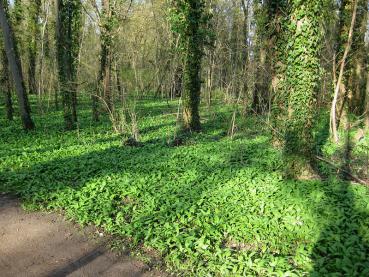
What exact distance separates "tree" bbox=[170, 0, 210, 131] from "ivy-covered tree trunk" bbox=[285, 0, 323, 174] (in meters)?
5.87

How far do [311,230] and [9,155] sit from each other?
32.7 feet

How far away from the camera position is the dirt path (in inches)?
217

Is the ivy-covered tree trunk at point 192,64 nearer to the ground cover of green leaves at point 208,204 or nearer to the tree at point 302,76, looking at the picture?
the ground cover of green leaves at point 208,204

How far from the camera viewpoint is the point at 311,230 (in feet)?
20.4

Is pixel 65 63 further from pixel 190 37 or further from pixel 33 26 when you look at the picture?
pixel 33 26

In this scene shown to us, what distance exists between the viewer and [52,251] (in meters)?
6.10

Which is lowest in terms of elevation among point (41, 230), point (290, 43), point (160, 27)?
point (41, 230)

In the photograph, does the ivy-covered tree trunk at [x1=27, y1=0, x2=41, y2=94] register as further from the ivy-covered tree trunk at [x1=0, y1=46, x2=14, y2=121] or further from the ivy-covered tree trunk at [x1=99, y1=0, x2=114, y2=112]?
the ivy-covered tree trunk at [x1=99, y1=0, x2=114, y2=112]

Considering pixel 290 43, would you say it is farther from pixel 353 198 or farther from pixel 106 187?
pixel 106 187

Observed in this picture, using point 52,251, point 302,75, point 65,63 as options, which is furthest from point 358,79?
point 52,251

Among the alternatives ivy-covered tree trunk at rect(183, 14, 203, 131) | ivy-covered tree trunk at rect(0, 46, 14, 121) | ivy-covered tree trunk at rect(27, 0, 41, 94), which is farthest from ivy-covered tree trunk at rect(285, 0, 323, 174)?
ivy-covered tree trunk at rect(27, 0, 41, 94)

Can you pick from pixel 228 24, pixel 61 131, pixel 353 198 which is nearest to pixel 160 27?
pixel 228 24

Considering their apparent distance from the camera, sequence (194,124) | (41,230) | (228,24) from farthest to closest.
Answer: (228,24), (194,124), (41,230)

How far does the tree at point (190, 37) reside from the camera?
44.0 feet
